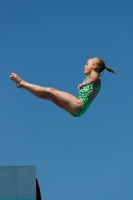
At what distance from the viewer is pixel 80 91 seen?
1256 centimetres

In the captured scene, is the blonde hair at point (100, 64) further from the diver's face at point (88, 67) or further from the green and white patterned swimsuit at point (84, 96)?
the green and white patterned swimsuit at point (84, 96)

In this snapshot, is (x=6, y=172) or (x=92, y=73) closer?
(x=92, y=73)

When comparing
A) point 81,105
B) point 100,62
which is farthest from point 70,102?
point 100,62

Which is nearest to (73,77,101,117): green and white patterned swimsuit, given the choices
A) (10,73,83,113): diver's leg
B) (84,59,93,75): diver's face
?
(10,73,83,113): diver's leg

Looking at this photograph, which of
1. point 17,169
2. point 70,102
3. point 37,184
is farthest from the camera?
point 17,169

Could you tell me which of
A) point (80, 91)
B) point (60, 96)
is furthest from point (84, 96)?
point (60, 96)

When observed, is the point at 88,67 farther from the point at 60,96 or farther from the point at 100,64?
the point at 60,96

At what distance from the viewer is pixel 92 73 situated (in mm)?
12703

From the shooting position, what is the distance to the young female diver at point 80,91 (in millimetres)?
12281

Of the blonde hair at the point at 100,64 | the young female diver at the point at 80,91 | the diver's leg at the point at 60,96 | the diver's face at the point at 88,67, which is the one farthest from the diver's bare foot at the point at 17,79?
the blonde hair at the point at 100,64

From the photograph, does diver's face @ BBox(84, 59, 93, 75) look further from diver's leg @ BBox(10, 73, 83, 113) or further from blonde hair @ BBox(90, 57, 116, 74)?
Answer: diver's leg @ BBox(10, 73, 83, 113)

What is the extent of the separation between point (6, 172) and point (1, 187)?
47.9 inches

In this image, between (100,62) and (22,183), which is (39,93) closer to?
(100,62)

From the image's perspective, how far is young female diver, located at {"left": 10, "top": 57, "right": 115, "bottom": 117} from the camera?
1228 cm
